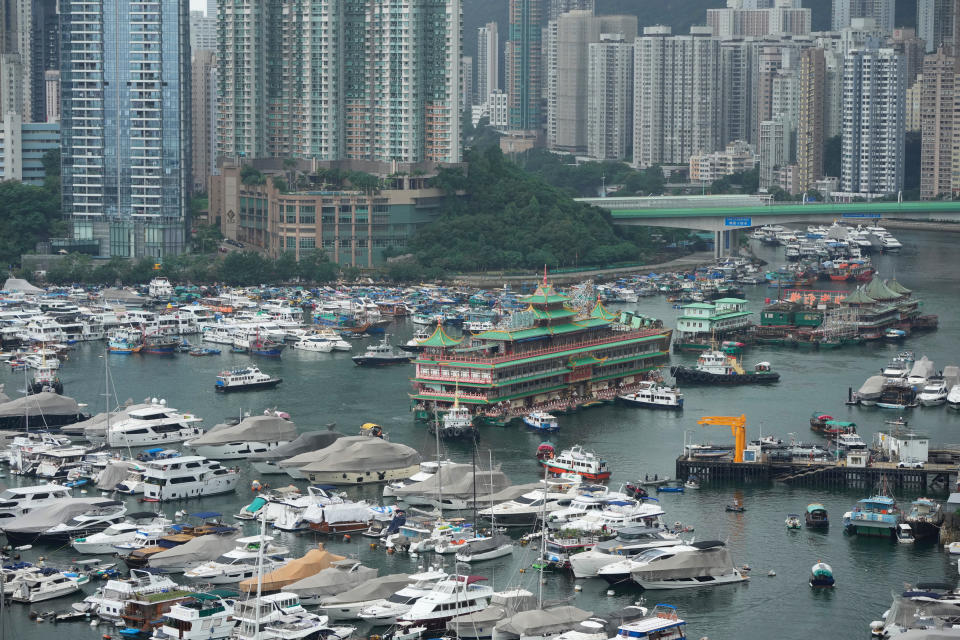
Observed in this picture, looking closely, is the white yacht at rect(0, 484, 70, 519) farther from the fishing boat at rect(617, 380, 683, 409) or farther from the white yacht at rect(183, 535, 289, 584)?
the fishing boat at rect(617, 380, 683, 409)

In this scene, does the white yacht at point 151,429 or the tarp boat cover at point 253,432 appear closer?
the tarp boat cover at point 253,432

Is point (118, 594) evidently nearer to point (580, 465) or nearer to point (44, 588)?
point (44, 588)

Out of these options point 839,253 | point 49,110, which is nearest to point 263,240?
point 839,253

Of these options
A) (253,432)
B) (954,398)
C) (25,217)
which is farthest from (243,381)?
(25,217)

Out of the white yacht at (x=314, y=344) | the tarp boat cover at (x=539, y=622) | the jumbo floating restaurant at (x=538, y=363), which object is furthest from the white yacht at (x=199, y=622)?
the white yacht at (x=314, y=344)

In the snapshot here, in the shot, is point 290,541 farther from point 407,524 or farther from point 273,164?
point 273,164

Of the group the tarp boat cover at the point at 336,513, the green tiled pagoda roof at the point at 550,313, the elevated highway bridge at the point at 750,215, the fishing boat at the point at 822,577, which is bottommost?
the fishing boat at the point at 822,577

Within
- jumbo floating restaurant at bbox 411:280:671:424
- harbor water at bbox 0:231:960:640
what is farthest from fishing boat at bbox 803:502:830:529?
jumbo floating restaurant at bbox 411:280:671:424

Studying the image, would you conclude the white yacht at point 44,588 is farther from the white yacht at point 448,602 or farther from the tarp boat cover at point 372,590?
the white yacht at point 448,602
